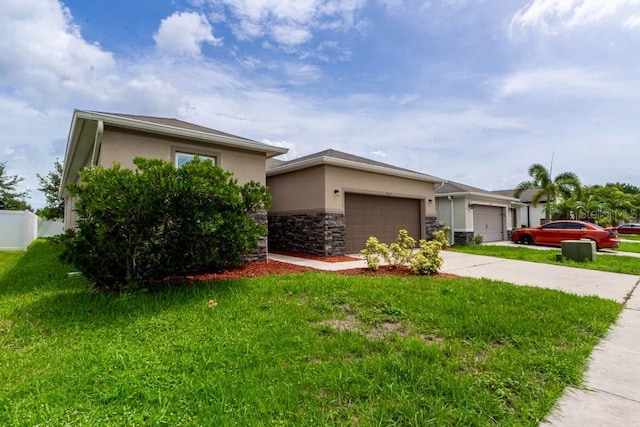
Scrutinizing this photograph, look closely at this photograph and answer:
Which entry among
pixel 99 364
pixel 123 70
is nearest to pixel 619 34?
pixel 99 364

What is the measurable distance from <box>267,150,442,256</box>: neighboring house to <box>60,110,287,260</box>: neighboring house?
2.19 m

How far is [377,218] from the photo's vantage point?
1320 cm

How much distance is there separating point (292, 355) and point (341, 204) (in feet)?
28.3

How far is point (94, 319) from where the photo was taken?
169 inches

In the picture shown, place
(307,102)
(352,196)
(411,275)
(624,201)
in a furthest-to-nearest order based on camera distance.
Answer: (624,201) < (307,102) < (352,196) < (411,275)

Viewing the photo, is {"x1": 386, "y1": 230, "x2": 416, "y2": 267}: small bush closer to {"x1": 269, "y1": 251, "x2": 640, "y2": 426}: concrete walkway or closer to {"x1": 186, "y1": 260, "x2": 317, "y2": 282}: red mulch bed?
{"x1": 269, "y1": 251, "x2": 640, "y2": 426}: concrete walkway

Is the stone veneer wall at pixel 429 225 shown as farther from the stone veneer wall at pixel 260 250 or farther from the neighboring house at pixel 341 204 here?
the stone veneer wall at pixel 260 250

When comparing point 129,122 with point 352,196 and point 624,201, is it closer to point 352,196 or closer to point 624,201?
point 352,196

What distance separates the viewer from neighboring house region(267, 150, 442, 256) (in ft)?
37.1

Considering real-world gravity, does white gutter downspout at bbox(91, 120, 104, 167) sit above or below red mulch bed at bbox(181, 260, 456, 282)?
above

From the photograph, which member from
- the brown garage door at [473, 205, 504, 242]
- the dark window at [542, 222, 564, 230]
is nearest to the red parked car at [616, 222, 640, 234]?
the brown garage door at [473, 205, 504, 242]

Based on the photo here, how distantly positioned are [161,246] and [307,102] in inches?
379

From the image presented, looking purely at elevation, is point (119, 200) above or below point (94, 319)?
above

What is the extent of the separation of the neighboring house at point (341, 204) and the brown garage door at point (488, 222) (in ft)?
16.3
